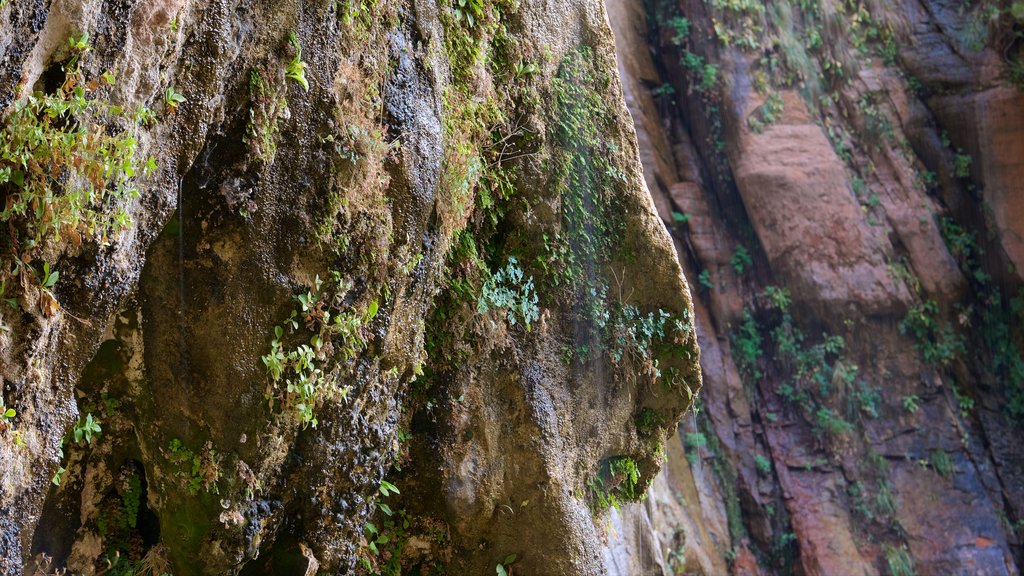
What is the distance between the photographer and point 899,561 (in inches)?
397

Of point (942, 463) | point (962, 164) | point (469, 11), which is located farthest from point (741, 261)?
point (469, 11)

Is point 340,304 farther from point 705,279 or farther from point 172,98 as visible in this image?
point 705,279

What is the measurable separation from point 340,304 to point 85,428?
1.18 metres

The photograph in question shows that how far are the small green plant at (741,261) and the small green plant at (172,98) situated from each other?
920 centimetres

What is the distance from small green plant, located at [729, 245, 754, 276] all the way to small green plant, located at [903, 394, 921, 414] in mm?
2625

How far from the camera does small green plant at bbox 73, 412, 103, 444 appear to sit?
11.0 feet

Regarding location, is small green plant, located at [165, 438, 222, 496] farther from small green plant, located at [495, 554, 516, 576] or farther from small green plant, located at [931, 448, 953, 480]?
small green plant, located at [931, 448, 953, 480]

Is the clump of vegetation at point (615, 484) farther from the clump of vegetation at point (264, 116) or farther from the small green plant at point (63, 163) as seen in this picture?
the small green plant at point (63, 163)

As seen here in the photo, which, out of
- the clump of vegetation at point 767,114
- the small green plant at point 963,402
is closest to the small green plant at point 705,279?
the clump of vegetation at point 767,114

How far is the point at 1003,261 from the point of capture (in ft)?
36.3

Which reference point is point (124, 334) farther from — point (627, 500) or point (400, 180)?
point (627, 500)

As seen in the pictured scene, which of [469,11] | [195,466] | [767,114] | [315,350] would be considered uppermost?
[767,114]

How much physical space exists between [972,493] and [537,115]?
8394mm

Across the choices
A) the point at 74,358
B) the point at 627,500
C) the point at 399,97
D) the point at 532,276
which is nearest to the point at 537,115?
the point at 532,276
